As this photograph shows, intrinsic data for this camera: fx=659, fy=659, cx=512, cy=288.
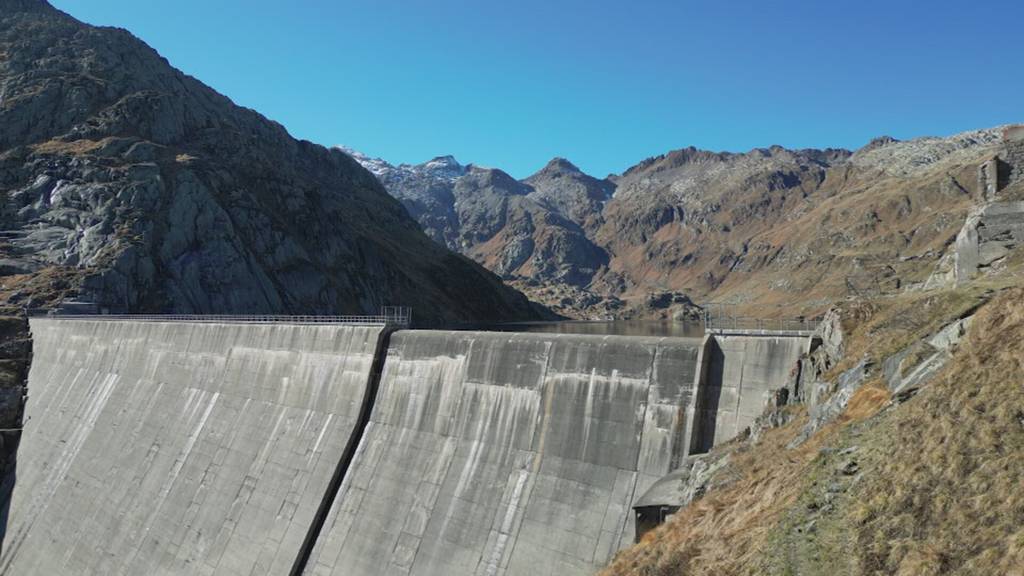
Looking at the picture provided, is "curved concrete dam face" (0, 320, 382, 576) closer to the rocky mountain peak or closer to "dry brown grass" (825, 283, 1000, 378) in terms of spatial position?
"dry brown grass" (825, 283, 1000, 378)

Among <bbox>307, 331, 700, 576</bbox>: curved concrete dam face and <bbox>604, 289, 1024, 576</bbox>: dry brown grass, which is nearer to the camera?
<bbox>604, 289, 1024, 576</bbox>: dry brown grass

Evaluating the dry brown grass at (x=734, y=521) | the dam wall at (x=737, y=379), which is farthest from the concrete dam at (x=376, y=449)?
the dry brown grass at (x=734, y=521)

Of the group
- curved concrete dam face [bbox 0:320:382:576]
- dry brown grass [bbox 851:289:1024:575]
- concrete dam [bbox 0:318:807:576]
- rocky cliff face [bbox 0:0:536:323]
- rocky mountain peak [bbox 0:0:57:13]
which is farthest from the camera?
rocky mountain peak [bbox 0:0:57:13]

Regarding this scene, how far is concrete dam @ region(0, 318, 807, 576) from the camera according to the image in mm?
19062

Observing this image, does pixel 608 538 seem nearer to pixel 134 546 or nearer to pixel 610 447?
pixel 610 447

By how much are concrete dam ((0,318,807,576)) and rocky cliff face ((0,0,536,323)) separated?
41341 millimetres

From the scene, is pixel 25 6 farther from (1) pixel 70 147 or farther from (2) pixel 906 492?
(2) pixel 906 492

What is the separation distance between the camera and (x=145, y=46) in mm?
124188

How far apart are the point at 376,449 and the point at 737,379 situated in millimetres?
13537

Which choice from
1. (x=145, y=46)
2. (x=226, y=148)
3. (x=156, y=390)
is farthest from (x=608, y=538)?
(x=145, y=46)

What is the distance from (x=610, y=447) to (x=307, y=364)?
16.0m

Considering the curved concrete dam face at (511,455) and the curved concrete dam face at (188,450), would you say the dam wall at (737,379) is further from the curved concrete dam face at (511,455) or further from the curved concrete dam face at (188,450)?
the curved concrete dam face at (188,450)

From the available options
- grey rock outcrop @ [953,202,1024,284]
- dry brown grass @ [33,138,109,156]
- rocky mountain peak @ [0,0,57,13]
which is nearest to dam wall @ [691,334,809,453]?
grey rock outcrop @ [953,202,1024,284]

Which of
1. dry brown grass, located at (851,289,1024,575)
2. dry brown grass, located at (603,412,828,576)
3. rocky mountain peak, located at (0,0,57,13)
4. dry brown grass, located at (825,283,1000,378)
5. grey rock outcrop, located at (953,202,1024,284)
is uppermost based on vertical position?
rocky mountain peak, located at (0,0,57,13)
